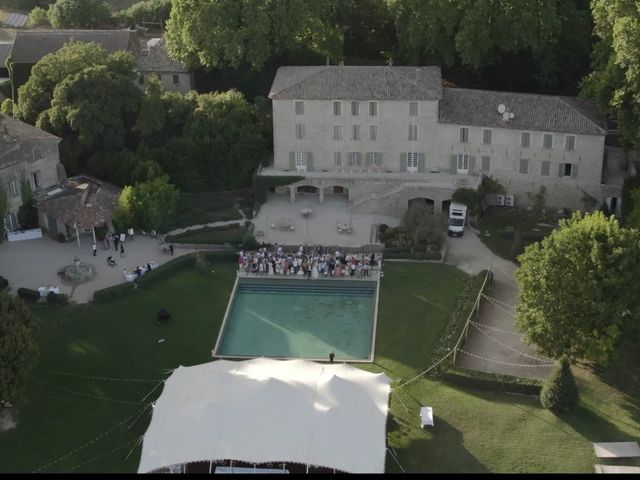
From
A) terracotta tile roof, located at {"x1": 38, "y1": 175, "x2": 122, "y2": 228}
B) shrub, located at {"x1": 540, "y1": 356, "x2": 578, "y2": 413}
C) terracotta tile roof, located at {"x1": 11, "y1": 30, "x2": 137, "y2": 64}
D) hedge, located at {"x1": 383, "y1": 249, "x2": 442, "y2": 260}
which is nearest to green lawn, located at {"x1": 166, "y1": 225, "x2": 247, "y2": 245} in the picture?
terracotta tile roof, located at {"x1": 38, "y1": 175, "x2": 122, "y2": 228}

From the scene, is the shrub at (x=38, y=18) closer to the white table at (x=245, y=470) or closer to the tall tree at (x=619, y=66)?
the tall tree at (x=619, y=66)

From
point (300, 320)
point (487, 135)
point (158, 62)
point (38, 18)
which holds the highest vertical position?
point (38, 18)

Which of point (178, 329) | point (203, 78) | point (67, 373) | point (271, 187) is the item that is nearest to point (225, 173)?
point (271, 187)

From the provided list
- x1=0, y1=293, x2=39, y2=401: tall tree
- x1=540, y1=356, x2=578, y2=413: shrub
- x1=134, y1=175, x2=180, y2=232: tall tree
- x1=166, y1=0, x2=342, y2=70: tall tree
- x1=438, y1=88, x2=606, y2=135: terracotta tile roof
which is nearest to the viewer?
x1=0, y1=293, x2=39, y2=401: tall tree

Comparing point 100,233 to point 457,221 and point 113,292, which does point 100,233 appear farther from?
point 457,221

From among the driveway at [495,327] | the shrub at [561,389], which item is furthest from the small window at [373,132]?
the shrub at [561,389]

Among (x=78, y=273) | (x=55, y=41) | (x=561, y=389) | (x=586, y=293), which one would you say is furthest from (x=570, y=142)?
(x=55, y=41)

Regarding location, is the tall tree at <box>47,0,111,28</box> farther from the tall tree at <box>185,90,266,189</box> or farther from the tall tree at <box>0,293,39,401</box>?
the tall tree at <box>0,293,39,401</box>
